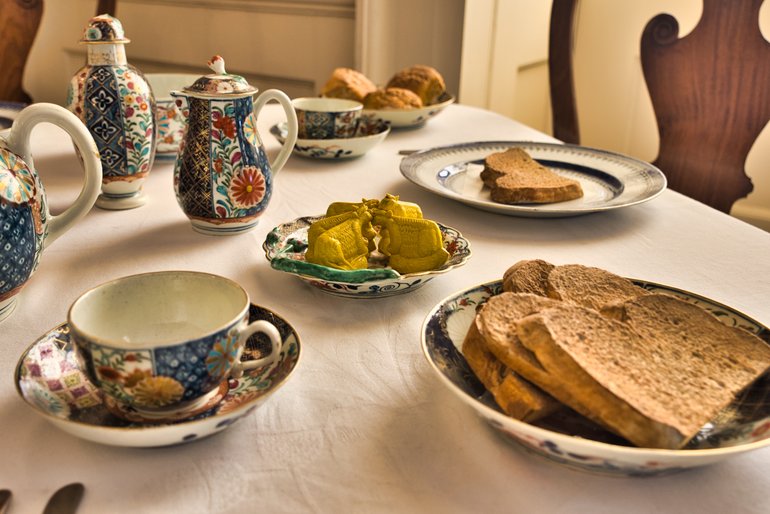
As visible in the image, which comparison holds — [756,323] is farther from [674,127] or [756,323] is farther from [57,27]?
A: [57,27]

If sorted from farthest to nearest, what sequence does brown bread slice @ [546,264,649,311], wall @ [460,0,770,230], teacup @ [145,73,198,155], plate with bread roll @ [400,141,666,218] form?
wall @ [460,0,770,230]
teacup @ [145,73,198,155]
plate with bread roll @ [400,141,666,218]
brown bread slice @ [546,264,649,311]

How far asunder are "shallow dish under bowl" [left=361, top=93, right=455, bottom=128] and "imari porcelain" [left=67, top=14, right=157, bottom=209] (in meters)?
0.53

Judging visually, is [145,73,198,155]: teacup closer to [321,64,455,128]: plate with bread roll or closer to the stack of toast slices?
[321,64,455,128]: plate with bread roll

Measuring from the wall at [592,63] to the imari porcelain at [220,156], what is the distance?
148cm

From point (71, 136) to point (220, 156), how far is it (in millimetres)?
183

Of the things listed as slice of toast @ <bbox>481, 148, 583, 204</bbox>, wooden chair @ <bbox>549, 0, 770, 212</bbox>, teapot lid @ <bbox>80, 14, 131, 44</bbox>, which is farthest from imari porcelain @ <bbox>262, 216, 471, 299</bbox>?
wooden chair @ <bbox>549, 0, 770, 212</bbox>

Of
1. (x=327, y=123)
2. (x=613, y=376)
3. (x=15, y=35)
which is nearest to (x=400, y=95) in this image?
(x=327, y=123)

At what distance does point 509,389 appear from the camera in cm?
44

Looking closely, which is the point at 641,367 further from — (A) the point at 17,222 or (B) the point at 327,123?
(B) the point at 327,123

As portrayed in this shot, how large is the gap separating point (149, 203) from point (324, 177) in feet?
0.88

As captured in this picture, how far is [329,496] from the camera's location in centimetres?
42

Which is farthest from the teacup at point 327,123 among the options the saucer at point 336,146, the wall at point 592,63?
the wall at point 592,63

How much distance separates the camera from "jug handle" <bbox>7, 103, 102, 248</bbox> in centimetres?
60

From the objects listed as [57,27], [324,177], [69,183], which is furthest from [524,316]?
[57,27]
